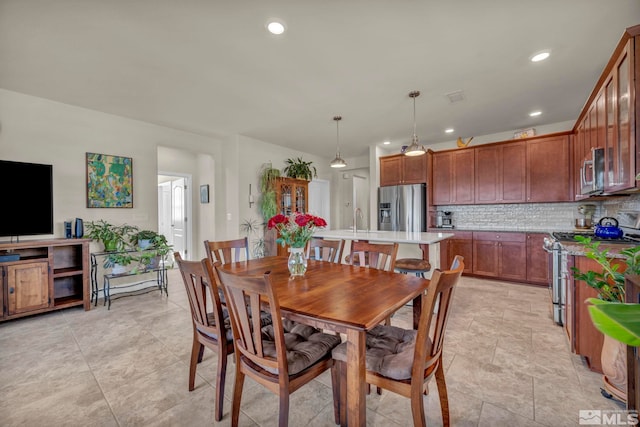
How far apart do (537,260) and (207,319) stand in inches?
186

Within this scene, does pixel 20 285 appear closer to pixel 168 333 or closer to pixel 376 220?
pixel 168 333

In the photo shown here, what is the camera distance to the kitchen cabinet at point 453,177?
4859mm

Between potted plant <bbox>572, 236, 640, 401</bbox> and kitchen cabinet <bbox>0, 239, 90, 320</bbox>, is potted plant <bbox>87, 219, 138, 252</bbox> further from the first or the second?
potted plant <bbox>572, 236, 640, 401</bbox>

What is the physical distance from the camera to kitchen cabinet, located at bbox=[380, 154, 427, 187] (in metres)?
5.19

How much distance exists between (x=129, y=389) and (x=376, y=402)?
163 cm

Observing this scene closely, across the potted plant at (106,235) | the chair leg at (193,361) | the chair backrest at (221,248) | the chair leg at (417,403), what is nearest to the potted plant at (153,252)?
the potted plant at (106,235)

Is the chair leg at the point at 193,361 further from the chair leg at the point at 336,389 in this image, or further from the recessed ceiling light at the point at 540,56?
the recessed ceiling light at the point at 540,56

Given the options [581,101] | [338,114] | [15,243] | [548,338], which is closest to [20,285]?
[15,243]

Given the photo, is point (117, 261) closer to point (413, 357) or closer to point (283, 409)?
point (283, 409)

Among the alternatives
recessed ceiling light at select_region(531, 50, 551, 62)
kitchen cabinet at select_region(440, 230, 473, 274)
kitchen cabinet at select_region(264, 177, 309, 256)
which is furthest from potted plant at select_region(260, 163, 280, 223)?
recessed ceiling light at select_region(531, 50, 551, 62)

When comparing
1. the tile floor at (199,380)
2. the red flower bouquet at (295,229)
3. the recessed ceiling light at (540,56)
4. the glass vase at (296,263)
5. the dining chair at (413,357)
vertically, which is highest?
the recessed ceiling light at (540,56)

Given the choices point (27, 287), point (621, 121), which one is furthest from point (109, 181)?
point (621, 121)

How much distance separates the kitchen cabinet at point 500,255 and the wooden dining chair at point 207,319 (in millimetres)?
4378

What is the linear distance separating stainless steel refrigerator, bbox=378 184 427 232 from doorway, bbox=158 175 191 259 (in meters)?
4.21
